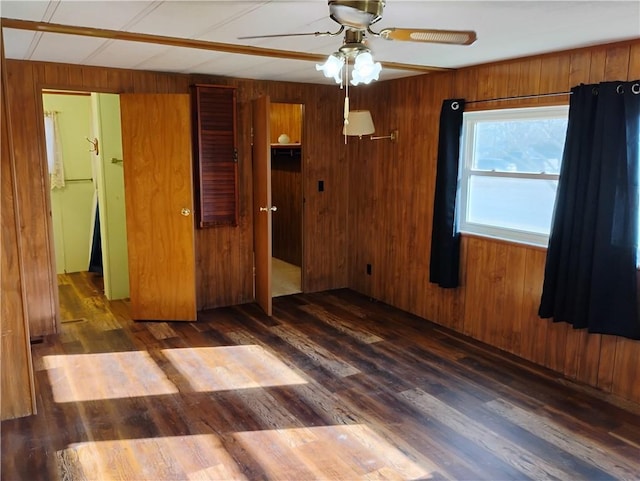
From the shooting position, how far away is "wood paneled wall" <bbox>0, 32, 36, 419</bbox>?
2.74 metres

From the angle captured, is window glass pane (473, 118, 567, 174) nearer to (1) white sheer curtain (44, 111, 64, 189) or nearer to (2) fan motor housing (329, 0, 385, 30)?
(2) fan motor housing (329, 0, 385, 30)

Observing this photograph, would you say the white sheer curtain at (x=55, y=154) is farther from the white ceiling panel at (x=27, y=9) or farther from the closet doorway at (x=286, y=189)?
the white ceiling panel at (x=27, y=9)

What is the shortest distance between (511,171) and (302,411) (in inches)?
93.3

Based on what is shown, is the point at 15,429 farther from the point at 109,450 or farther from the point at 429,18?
the point at 429,18

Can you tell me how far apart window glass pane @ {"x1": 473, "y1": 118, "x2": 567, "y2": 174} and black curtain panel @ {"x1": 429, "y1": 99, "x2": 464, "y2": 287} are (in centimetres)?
19

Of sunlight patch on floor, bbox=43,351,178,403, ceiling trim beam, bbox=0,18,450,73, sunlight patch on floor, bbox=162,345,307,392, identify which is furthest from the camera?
sunlight patch on floor, bbox=162,345,307,392

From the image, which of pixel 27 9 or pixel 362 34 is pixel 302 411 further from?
pixel 27 9

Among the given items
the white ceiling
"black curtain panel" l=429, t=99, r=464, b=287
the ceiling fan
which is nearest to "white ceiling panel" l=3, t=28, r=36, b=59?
the white ceiling

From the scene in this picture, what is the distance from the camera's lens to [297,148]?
6.20 m

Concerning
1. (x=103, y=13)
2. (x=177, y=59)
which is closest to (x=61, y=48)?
(x=177, y=59)

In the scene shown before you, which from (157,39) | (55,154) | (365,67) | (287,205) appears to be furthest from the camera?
(287,205)

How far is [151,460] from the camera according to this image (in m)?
2.58

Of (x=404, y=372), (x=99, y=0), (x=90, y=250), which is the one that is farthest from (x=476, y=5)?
(x=90, y=250)

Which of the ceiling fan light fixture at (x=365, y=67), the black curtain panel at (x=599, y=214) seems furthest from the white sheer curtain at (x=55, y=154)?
the black curtain panel at (x=599, y=214)
